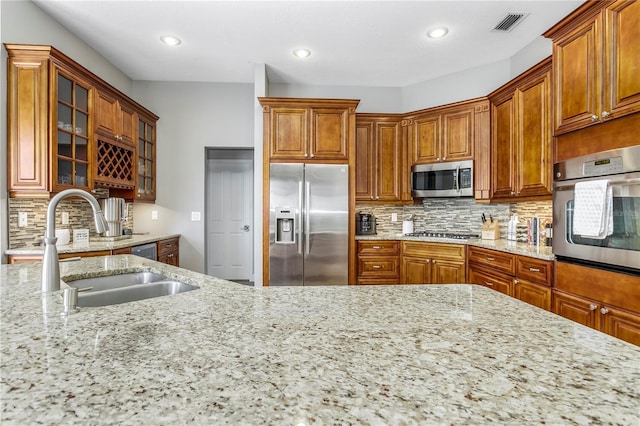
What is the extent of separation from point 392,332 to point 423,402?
29 centimetres

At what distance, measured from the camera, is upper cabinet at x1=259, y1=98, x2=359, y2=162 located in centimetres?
366

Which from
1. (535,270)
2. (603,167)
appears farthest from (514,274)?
(603,167)

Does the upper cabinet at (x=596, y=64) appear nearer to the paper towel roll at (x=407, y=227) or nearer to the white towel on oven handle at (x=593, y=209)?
the white towel on oven handle at (x=593, y=209)

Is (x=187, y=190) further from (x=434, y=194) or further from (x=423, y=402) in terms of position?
(x=423, y=402)

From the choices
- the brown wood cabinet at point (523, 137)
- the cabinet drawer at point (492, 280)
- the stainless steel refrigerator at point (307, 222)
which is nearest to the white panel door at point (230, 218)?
the stainless steel refrigerator at point (307, 222)

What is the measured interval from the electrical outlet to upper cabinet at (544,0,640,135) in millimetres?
4198

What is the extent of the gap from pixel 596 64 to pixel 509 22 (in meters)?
1.28

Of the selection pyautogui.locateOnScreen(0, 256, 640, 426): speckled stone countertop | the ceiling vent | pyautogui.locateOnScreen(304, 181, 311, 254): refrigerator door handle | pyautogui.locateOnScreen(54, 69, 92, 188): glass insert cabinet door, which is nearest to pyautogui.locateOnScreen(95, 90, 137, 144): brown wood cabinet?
pyautogui.locateOnScreen(54, 69, 92, 188): glass insert cabinet door

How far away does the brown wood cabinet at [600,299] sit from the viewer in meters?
1.75

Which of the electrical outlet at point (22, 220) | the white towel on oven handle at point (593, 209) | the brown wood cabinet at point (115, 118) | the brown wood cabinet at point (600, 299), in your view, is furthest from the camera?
the brown wood cabinet at point (115, 118)

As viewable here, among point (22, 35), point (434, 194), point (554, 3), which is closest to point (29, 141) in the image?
point (22, 35)

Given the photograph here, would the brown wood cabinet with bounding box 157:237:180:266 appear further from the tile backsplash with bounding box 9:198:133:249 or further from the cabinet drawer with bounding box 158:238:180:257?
the tile backsplash with bounding box 9:198:133:249

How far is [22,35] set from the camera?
8.79ft

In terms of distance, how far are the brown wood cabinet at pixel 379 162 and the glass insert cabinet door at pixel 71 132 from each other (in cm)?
285
